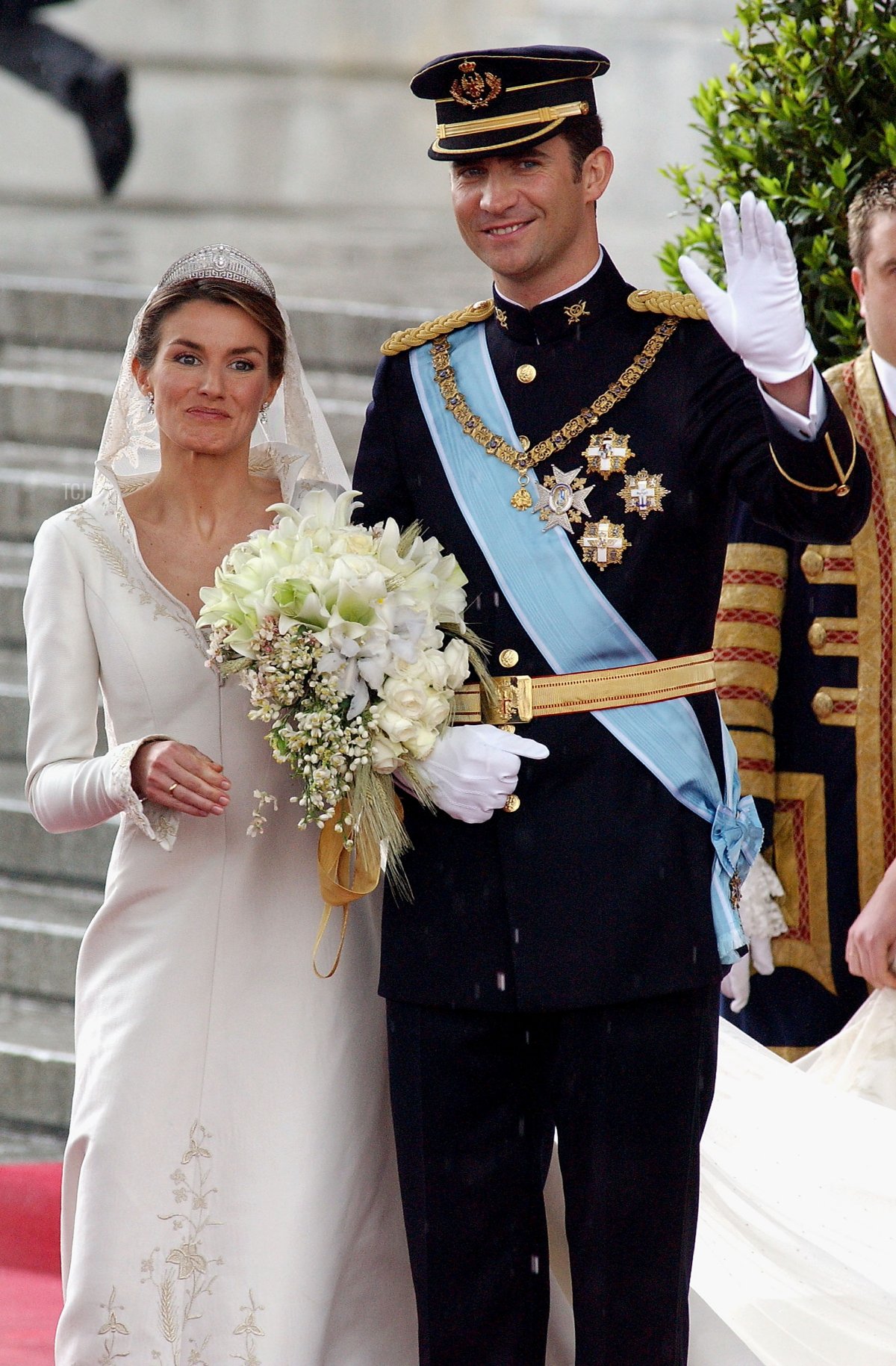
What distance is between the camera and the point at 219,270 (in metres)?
2.52

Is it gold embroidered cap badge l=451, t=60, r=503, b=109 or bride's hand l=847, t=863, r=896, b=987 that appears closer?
gold embroidered cap badge l=451, t=60, r=503, b=109

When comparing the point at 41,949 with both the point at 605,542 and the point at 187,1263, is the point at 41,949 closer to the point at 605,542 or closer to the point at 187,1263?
the point at 187,1263

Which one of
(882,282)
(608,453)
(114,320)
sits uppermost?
(114,320)

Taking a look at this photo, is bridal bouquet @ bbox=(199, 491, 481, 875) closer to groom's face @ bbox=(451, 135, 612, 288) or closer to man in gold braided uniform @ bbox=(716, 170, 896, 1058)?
groom's face @ bbox=(451, 135, 612, 288)

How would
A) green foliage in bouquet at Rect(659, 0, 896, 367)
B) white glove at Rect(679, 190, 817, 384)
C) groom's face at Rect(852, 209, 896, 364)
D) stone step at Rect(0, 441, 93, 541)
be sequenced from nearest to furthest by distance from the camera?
1. white glove at Rect(679, 190, 817, 384)
2. groom's face at Rect(852, 209, 896, 364)
3. green foliage in bouquet at Rect(659, 0, 896, 367)
4. stone step at Rect(0, 441, 93, 541)

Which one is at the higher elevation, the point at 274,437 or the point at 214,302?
the point at 214,302

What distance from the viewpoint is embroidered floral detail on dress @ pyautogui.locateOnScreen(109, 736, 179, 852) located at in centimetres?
228

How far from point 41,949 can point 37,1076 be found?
367 millimetres

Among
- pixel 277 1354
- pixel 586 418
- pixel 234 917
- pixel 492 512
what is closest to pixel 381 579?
pixel 492 512

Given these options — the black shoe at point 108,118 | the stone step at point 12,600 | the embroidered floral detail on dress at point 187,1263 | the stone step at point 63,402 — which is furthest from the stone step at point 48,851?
the black shoe at point 108,118

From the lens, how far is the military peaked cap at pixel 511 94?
2.18 meters

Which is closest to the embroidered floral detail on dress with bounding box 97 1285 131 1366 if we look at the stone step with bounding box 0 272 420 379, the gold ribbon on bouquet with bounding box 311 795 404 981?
the gold ribbon on bouquet with bounding box 311 795 404 981

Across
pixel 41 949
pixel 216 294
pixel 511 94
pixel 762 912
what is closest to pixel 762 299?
pixel 511 94

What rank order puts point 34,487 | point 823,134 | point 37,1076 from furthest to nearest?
1. point 34,487
2. point 37,1076
3. point 823,134
